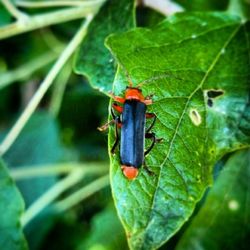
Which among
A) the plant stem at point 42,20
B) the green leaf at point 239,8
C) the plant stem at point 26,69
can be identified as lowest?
the plant stem at point 26,69

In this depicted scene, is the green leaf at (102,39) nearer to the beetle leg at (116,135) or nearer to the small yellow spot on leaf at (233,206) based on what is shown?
the beetle leg at (116,135)

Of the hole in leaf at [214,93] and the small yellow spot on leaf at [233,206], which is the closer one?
the hole in leaf at [214,93]

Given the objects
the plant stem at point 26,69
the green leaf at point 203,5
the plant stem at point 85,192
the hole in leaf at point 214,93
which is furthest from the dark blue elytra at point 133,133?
the plant stem at point 26,69

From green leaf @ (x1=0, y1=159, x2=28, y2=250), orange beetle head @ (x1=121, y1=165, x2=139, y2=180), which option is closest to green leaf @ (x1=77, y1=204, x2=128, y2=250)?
green leaf @ (x1=0, y1=159, x2=28, y2=250)

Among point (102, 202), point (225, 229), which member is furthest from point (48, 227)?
point (225, 229)

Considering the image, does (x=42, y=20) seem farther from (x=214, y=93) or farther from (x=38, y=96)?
(x=214, y=93)

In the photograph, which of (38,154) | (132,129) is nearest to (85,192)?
(38,154)

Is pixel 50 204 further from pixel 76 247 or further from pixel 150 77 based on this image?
pixel 150 77
